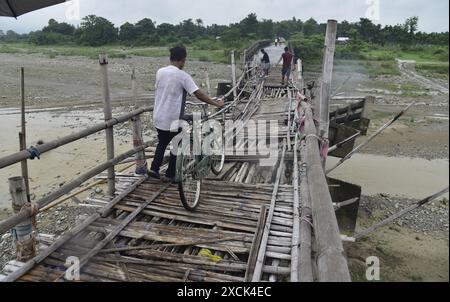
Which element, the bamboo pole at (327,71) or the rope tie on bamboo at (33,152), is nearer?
the rope tie on bamboo at (33,152)

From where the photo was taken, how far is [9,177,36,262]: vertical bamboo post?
3283mm

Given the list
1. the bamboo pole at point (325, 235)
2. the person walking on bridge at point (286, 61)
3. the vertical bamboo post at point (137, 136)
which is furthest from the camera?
the person walking on bridge at point (286, 61)

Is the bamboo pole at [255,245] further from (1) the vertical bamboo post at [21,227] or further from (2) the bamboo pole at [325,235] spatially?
(1) the vertical bamboo post at [21,227]

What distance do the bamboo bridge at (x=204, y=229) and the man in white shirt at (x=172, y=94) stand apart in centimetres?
61

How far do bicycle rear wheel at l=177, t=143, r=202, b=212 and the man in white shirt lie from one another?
0.27 metres

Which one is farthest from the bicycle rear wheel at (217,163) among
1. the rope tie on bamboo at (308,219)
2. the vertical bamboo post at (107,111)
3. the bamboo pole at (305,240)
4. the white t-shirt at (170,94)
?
the rope tie on bamboo at (308,219)

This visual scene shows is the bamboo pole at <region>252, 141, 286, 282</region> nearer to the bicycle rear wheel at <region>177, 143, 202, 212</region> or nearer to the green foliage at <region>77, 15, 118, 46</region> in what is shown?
the bicycle rear wheel at <region>177, 143, 202, 212</region>

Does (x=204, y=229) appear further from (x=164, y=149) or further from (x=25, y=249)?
(x=25, y=249)

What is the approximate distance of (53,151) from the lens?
11953 millimetres

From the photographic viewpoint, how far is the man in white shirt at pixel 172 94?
427cm

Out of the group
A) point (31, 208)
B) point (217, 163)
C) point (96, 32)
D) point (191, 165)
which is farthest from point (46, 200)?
point (96, 32)

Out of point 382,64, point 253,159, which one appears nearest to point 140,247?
point 253,159

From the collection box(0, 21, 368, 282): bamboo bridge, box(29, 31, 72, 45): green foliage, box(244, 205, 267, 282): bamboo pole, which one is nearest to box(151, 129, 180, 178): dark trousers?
box(0, 21, 368, 282): bamboo bridge

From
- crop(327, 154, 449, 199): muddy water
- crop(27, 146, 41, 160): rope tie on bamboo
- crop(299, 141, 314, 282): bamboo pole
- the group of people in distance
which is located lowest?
crop(327, 154, 449, 199): muddy water
